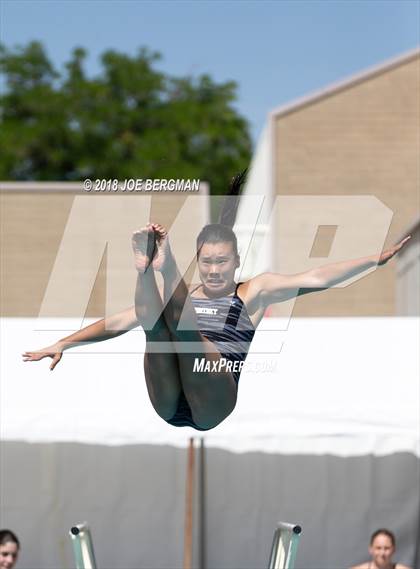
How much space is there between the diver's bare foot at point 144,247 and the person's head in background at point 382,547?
291 centimetres

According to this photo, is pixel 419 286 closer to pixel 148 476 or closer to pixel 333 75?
pixel 148 476

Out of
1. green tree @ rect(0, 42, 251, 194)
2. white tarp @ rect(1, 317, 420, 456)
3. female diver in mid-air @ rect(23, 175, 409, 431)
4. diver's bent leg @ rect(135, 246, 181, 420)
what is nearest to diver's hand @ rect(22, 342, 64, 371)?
female diver in mid-air @ rect(23, 175, 409, 431)

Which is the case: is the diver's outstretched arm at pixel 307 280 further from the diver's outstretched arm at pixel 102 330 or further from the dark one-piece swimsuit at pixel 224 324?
the diver's outstretched arm at pixel 102 330

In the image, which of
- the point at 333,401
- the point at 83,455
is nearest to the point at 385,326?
the point at 333,401

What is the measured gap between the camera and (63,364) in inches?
215

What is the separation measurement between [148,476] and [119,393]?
2.57 feet

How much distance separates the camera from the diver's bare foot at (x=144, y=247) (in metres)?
3.45

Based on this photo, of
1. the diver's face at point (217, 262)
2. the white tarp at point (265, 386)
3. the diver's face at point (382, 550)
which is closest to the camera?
the diver's face at point (217, 262)

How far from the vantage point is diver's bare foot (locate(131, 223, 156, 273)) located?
3.45 meters

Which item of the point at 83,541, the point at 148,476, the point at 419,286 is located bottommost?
the point at 83,541

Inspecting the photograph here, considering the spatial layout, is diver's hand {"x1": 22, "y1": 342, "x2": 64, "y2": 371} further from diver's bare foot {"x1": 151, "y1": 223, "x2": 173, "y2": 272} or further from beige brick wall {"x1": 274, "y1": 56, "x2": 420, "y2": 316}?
beige brick wall {"x1": 274, "y1": 56, "x2": 420, "y2": 316}

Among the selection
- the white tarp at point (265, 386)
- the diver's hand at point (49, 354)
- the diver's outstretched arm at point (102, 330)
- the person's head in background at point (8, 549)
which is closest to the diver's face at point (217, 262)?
the diver's outstretched arm at point (102, 330)

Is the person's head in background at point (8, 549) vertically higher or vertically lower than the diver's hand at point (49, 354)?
lower

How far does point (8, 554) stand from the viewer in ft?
18.1
